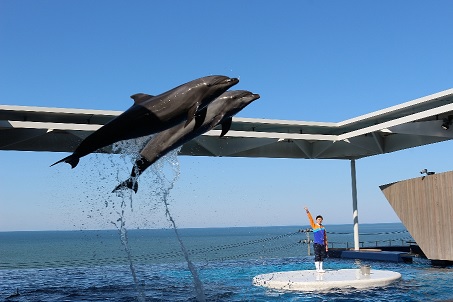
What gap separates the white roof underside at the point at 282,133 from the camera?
51.9 ft

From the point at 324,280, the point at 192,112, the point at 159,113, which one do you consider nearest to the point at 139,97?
the point at 159,113

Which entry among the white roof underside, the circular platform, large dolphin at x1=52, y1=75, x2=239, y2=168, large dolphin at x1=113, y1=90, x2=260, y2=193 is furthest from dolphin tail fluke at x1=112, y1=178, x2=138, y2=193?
the white roof underside

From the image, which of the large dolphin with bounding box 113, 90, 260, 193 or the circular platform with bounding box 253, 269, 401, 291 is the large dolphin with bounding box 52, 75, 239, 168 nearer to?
the large dolphin with bounding box 113, 90, 260, 193

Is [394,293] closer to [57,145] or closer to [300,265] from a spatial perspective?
[300,265]

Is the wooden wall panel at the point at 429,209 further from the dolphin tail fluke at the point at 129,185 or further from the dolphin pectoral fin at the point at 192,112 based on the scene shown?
the dolphin pectoral fin at the point at 192,112

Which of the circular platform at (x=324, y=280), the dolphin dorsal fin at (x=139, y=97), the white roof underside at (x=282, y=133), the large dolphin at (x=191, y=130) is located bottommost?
the circular platform at (x=324, y=280)

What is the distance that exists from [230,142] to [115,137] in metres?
12.5

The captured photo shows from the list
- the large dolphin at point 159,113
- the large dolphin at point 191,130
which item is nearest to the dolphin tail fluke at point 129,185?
the large dolphin at point 191,130

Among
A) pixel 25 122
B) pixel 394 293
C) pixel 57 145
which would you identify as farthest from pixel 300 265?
pixel 25 122

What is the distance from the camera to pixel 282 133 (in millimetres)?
18875

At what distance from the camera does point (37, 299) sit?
12.6 m

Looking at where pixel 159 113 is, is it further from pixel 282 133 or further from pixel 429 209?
pixel 429 209

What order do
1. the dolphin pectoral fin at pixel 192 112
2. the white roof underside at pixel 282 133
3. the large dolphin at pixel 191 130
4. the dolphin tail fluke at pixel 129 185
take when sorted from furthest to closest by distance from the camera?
the white roof underside at pixel 282 133 → the dolphin tail fluke at pixel 129 185 → the large dolphin at pixel 191 130 → the dolphin pectoral fin at pixel 192 112

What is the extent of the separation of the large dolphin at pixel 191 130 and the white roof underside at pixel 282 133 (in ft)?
25.3
